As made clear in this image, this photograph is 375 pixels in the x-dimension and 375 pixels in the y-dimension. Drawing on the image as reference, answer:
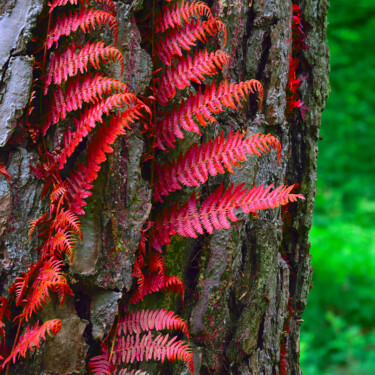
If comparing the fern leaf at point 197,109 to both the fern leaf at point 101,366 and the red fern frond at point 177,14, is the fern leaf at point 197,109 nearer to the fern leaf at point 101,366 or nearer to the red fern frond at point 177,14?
the red fern frond at point 177,14

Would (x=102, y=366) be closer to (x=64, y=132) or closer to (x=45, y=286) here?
(x=45, y=286)

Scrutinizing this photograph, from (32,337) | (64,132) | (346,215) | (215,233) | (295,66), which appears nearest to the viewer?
(32,337)

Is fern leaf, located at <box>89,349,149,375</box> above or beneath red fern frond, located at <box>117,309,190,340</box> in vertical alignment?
beneath

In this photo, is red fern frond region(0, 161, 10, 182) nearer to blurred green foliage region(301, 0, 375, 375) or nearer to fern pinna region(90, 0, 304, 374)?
fern pinna region(90, 0, 304, 374)

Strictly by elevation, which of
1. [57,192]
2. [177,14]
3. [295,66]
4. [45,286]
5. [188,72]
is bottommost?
[45,286]

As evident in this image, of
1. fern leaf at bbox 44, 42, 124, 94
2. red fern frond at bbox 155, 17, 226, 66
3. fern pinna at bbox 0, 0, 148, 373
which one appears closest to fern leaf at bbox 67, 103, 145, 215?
fern pinna at bbox 0, 0, 148, 373

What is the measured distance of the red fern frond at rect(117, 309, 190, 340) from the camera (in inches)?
46.3

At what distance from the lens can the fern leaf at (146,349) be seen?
45.6 inches

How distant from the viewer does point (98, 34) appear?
117 cm

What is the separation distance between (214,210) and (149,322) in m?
0.36

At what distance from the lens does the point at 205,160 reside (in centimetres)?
117

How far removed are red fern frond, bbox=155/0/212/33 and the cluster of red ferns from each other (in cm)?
40

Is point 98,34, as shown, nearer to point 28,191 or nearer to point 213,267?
point 28,191

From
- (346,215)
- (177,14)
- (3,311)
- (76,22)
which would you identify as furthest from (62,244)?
(346,215)
